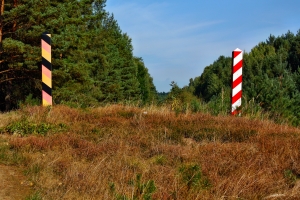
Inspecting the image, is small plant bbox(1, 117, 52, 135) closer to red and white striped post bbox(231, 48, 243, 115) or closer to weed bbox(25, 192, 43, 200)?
weed bbox(25, 192, 43, 200)

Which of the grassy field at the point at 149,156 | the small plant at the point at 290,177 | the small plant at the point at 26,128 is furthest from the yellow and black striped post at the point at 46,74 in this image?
the small plant at the point at 290,177

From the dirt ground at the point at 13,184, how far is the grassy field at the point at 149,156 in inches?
3.4

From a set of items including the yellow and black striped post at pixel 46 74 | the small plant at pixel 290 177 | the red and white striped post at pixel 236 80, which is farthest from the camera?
the red and white striped post at pixel 236 80

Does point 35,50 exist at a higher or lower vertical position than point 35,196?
higher

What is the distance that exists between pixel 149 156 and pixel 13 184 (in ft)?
5.27

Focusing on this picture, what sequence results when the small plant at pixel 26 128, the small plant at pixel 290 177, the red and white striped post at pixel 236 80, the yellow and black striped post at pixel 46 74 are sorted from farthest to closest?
the red and white striped post at pixel 236 80 < the yellow and black striped post at pixel 46 74 < the small plant at pixel 26 128 < the small plant at pixel 290 177

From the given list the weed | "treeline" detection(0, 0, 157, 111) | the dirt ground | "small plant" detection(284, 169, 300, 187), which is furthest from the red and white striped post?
"treeline" detection(0, 0, 157, 111)

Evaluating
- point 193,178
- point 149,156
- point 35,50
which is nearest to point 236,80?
point 149,156

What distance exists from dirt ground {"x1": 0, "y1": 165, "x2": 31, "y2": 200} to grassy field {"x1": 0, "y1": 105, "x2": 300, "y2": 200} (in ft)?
0.28

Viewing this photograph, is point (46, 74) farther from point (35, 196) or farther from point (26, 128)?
point (35, 196)

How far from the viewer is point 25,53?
18766 mm

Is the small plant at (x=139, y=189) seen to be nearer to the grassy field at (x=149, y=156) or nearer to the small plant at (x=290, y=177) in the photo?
the grassy field at (x=149, y=156)

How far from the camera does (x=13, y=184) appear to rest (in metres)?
3.23

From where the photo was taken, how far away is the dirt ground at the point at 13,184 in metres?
2.99
